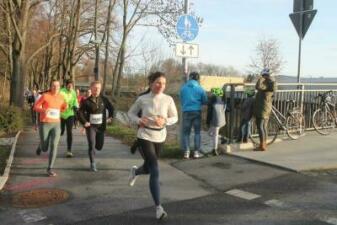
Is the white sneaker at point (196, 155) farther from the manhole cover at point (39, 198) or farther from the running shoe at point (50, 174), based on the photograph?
the manhole cover at point (39, 198)

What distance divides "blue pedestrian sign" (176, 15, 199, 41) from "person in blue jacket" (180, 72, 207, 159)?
1160 millimetres

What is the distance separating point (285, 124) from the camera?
41.3 ft

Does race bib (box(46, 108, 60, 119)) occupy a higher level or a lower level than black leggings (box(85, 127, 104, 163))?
higher

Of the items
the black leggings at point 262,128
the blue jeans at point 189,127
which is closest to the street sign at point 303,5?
the black leggings at point 262,128

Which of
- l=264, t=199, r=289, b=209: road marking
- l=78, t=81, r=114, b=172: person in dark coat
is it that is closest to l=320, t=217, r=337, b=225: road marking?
l=264, t=199, r=289, b=209: road marking

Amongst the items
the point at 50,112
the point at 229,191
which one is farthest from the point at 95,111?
the point at 229,191

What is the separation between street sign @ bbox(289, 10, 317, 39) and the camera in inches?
497

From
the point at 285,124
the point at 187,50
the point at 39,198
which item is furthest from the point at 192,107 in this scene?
the point at 39,198

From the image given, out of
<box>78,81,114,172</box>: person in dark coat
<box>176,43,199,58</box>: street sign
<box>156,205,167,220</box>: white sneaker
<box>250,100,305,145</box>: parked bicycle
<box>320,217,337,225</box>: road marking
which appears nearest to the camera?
<box>320,217,337,225</box>: road marking

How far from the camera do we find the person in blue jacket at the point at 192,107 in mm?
11125

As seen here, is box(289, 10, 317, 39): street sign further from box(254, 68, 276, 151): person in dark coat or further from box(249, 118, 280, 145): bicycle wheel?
box(249, 118, 280, 145): bicycle wheel

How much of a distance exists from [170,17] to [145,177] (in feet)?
72.8

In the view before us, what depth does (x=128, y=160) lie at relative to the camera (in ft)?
37.4

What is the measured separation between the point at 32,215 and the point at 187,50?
583 cm
